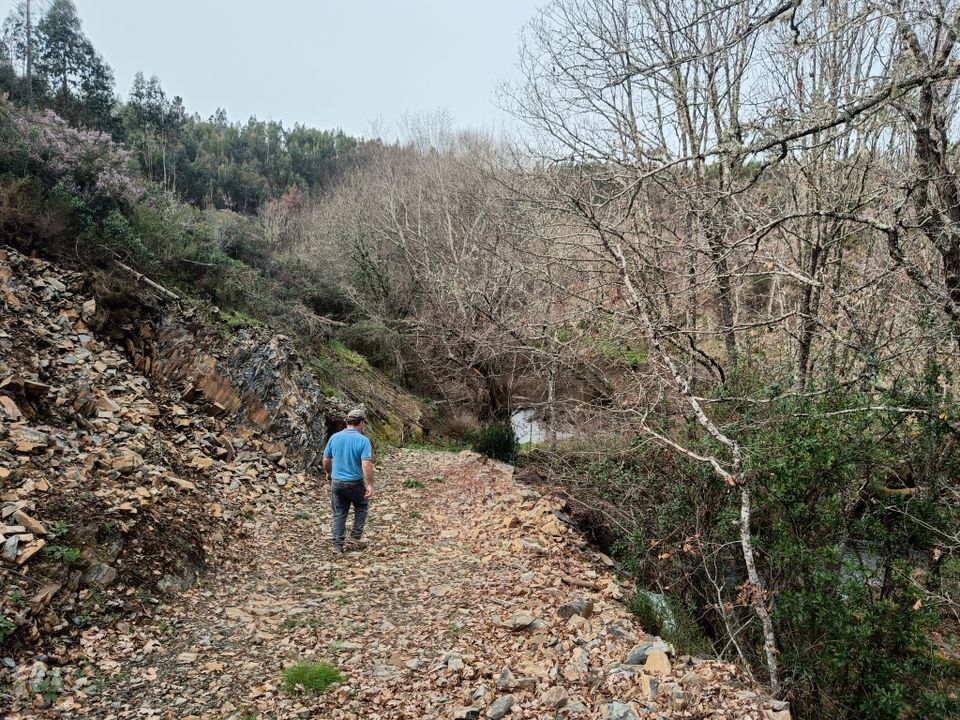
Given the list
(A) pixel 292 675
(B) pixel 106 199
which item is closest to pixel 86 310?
(B) pixel 106 199

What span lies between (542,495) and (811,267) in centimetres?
469

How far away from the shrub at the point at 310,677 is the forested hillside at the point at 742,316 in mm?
2876

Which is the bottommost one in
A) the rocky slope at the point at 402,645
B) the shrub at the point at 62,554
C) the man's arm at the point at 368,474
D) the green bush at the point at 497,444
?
the rocky slope at the point at 402,645

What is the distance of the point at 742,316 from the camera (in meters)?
10.3

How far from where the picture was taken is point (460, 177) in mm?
19891

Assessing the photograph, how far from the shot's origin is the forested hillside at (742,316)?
504 cm

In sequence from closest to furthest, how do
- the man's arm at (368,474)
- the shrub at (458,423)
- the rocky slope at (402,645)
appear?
the rocky slope at (402,645), the man's arm at (368,474), the shrub at (458,423)

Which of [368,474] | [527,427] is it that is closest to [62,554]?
[368,474]

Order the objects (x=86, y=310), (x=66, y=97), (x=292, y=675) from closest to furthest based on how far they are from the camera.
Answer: (x=292, y=675)
(x=86, y=310)
(x=66, y=97)

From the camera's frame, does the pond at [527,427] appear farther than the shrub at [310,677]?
Yes

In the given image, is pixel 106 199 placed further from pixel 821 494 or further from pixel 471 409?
pixel 821 494

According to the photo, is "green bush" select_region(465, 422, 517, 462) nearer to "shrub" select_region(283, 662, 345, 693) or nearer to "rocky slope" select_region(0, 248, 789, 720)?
"rocky slope" select_region(0, 248, 789, 720)

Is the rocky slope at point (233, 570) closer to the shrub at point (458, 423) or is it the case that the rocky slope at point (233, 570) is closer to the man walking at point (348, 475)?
the man walking at point (348, 475)

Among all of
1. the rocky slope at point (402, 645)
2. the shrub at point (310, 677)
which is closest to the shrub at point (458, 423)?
the rocky slope at point (402, 645)
